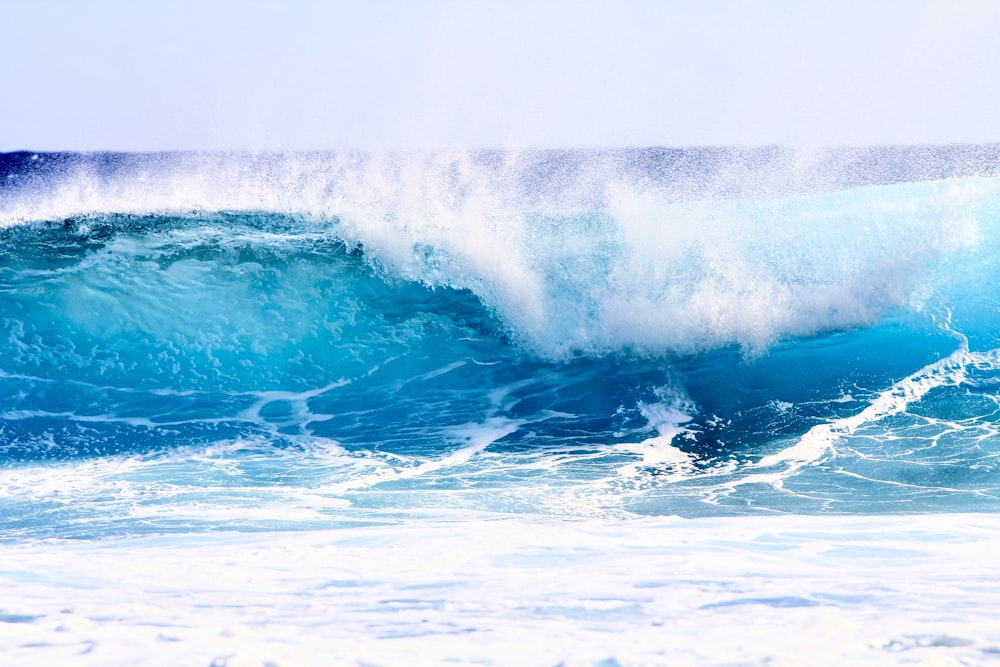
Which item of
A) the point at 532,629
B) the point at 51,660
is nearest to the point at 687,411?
the point at 532,629

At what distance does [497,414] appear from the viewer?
648 centimetres

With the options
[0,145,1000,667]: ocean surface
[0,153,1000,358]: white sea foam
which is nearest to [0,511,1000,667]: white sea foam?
[0,145,1000,667]: ocean surface

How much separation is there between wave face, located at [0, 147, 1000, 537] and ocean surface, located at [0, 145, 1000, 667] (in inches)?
1.4

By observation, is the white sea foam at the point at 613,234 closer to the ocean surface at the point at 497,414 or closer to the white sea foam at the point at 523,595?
the ocean surface at the point at 497,414

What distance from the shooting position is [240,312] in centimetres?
777

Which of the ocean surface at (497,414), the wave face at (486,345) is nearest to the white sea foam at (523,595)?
the ocean surface at (497,414)

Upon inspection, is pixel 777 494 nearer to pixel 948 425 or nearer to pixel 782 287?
pixel 948 425

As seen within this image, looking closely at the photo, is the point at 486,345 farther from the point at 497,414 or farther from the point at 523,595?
the point at 523,595

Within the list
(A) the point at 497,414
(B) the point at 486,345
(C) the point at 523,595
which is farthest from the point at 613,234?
(C) the point at 523,595

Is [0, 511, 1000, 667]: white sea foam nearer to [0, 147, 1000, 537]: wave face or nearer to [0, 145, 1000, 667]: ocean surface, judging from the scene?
[0, 145, 1000, 667]: ocean surface

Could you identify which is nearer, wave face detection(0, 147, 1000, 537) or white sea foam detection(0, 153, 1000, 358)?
wave face detection(0, 147, 1000, 537)

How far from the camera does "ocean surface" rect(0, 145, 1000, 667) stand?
8.66 ft

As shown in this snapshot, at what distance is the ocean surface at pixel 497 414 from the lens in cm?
264

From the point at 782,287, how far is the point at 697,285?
81 centimetres
